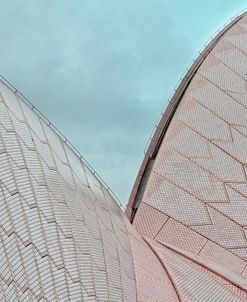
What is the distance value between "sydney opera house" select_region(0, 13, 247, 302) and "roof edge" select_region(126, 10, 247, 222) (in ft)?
0.12

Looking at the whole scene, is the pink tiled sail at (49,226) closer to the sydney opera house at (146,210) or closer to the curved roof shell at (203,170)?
the sydney opera house at (146,210)

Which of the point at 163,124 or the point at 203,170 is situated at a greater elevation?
the point at 163,124

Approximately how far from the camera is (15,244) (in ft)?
32.7

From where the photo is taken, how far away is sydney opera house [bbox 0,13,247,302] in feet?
33.7

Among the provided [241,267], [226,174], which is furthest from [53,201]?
[226,174]

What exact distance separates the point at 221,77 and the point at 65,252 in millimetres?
11612

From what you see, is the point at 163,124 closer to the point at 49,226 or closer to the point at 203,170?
the point at 203,170

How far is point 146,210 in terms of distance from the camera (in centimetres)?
1661

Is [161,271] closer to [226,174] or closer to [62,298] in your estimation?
[62,298]

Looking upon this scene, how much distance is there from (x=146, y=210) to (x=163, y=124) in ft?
11.4

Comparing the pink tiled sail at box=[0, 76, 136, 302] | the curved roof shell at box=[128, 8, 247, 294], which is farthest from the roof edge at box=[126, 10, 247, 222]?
the pink tiled sail at box=[0, 76, 136, 302]

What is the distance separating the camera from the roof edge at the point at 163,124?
17359 millimetres

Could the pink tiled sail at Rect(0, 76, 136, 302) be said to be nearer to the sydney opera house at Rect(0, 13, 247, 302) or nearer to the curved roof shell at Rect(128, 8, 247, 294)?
the sydney opera house at Rect(0, 13, 247, 302)

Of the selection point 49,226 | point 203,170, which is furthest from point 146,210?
point 49,226
